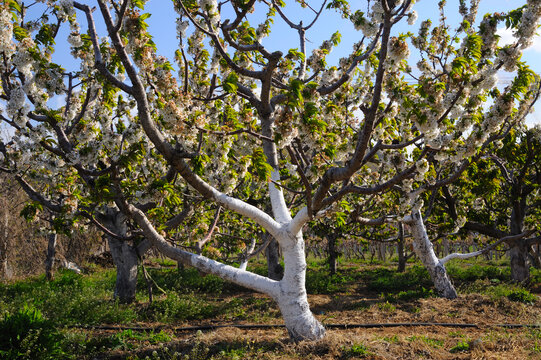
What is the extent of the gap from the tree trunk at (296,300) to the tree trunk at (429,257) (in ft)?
18.0

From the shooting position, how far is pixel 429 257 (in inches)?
400

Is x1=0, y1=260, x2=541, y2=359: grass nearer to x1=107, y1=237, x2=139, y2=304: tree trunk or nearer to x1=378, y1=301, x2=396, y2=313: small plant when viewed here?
x1=378, y1=301, x2=396, y2=313: small plant

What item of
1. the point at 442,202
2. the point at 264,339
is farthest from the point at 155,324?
the point at 442,202

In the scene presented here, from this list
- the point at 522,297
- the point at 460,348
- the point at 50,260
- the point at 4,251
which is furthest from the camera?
the point at 4,251

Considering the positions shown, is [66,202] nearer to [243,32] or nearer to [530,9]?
[243,32]

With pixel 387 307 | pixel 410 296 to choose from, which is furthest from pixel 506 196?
pixel 387 307

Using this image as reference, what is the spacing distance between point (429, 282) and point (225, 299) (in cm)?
754

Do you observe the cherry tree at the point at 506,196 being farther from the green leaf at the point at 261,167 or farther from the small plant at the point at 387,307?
the green leaf at the point at 261,167

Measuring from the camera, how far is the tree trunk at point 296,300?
5.50 meters

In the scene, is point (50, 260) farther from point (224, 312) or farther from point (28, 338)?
point (28, 338)

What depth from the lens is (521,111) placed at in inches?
237

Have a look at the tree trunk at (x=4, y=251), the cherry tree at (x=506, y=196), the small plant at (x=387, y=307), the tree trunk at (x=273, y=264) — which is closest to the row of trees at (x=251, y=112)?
the small plant at (x=387, y=307)

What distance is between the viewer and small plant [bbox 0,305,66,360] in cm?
495

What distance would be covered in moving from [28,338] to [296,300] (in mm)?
3926
